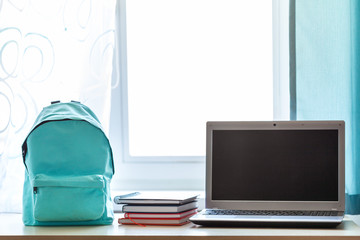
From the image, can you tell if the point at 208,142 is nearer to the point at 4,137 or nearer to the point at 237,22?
the point at 237,22

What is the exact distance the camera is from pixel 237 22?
1.99m

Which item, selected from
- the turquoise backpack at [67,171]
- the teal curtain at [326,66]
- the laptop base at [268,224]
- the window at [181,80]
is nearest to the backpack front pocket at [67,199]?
the turquoise backpack at [67,171]

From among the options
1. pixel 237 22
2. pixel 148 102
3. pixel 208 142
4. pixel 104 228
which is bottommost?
pixel 104 228

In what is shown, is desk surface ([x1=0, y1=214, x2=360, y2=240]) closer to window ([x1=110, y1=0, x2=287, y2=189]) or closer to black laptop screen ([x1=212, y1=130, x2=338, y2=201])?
black laptop screen ([x1=212, y1=130, x2=338, y2=201])

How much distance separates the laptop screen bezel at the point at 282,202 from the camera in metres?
1.60

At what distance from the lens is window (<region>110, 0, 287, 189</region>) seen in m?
1.99

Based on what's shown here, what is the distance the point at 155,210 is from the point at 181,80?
592 mm

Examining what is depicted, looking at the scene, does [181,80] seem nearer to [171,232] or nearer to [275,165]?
[275,165]

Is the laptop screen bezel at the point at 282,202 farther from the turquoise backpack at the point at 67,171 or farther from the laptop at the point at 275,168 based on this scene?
the turquoise backpack at the point at 67,171

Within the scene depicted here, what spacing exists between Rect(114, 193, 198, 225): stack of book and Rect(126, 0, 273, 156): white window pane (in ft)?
1.42

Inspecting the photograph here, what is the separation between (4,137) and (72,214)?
0.41m

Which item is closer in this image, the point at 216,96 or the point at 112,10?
the point at 112,10

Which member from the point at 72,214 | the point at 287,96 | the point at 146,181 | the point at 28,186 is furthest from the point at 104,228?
the point at 287,96

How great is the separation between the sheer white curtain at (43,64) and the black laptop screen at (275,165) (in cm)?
43
